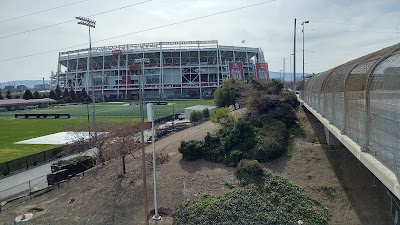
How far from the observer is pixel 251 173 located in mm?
20031

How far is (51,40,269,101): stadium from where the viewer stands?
11238 cm

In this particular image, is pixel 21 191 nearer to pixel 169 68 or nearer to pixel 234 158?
pixel 234 158

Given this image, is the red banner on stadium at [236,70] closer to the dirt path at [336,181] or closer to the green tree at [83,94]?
the green tree at [83,94]

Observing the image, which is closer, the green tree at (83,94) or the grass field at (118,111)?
the grass field at (118,111)

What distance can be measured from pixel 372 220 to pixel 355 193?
255cm

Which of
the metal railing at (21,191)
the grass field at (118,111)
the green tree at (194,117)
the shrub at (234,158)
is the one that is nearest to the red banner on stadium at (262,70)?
the grass field at (118,111)

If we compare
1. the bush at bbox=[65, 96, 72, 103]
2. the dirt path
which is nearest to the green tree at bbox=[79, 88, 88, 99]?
the bush at bbox=[65, 96, 72, 103]

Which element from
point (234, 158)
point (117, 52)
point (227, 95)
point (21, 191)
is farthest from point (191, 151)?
point (117, 52)

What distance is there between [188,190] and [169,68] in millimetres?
100333

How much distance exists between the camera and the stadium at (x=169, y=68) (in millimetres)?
112375

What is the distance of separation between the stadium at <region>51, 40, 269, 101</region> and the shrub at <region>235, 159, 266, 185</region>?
89878 millimetres

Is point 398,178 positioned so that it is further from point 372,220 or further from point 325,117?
point 325,117

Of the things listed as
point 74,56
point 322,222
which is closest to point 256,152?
point 322,222

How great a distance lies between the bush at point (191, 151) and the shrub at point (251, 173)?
14.1ft
